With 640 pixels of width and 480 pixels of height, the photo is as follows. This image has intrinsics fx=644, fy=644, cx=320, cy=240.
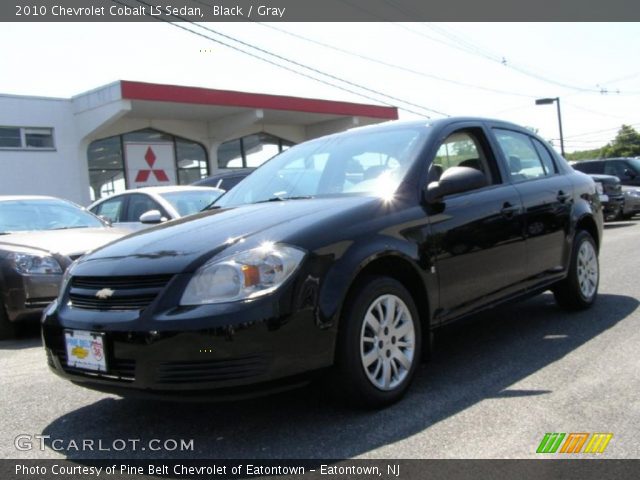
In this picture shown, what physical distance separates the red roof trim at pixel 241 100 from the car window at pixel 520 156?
49.8 feet

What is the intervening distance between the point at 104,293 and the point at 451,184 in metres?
2.10

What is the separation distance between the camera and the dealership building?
60.2ft

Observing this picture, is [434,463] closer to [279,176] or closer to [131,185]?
[279,176]

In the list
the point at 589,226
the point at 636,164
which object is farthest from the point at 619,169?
the point at 589,226

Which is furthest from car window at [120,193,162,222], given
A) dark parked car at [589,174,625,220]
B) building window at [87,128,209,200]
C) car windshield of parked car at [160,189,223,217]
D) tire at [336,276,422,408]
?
dark parked car at [589,174,625,220]

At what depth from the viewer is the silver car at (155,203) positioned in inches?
334

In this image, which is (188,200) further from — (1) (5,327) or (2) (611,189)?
(2) (611,189)

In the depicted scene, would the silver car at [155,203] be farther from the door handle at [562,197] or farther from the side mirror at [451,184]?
the side mirror at [451,184]

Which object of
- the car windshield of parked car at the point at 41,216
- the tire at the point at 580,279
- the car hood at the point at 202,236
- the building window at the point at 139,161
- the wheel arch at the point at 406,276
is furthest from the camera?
the building window at the point at 139,161

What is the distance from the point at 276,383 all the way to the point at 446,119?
244 cm

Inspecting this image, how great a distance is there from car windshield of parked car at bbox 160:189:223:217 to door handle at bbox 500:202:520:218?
472 centimetres

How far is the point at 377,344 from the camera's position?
3412mm

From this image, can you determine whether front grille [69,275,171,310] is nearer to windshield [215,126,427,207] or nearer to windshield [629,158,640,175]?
windshield [215,126,427,207]

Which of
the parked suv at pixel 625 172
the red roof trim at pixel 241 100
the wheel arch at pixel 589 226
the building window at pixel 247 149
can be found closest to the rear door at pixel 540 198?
the wheel arch at pixel 589 226
